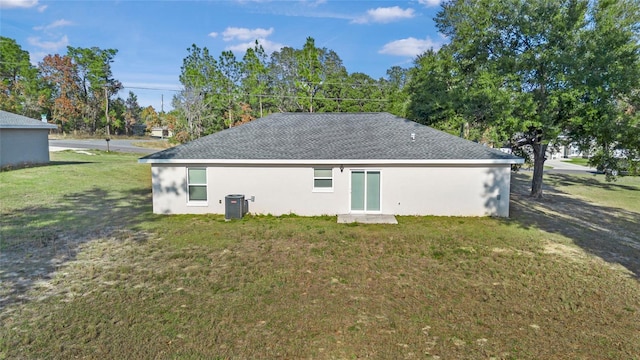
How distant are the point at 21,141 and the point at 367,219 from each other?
2416 cm

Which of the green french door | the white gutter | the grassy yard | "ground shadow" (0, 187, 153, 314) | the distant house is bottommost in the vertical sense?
the grassy yard

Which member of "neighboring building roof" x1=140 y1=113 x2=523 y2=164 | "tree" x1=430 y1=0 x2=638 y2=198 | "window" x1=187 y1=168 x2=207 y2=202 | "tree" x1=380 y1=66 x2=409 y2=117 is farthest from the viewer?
"tree" x1=380 y1=66 x2=409 y2=117

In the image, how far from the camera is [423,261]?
9.17 meters

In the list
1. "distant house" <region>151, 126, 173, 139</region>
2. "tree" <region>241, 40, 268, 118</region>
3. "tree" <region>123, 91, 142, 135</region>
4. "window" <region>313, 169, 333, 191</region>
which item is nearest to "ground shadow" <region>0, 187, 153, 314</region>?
"window" <region>313, 169, 333, 191</region>

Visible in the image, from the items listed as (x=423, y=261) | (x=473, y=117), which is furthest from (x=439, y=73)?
(x=423, y=261)

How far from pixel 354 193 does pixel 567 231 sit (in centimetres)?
768

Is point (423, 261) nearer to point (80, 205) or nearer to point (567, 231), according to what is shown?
point (567, 231)

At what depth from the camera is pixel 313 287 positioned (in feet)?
24.8

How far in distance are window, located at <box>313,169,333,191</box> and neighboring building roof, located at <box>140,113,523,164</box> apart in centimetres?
55

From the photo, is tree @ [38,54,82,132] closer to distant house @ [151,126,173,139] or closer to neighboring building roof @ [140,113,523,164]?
distant house @ [151,126,173,139]

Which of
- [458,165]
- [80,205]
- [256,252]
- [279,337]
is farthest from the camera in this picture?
[80,205]

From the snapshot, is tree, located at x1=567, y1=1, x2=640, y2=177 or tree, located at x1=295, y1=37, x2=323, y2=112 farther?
tree, located at x1=295, y1=37, x2=323, y2=112

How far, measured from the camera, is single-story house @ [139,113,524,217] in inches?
542

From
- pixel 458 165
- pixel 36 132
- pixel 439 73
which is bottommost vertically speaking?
pixel 458 165
